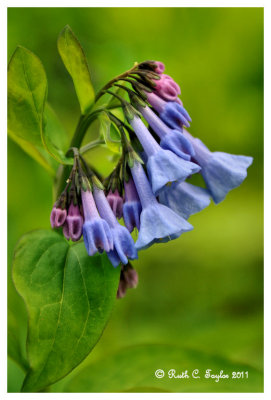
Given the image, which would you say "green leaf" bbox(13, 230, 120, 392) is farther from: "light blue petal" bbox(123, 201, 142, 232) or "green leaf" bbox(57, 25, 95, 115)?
"green leaf" bbox(57, 25, 95, 115)

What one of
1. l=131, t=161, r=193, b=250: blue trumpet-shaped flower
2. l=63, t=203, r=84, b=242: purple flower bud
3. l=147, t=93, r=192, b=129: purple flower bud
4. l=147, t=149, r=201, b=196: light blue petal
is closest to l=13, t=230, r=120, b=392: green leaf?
l=63, t=203, r=84, b=242: purple flower bud

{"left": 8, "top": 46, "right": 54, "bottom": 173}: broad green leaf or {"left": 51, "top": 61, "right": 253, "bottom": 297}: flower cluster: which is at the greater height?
{"left": 8, "top": 46, "right": 54, "bottom": 173}: broad green leaf

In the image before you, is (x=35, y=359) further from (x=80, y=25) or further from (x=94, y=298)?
(x=80, y=25)

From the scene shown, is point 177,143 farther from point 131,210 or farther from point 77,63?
point 77,63

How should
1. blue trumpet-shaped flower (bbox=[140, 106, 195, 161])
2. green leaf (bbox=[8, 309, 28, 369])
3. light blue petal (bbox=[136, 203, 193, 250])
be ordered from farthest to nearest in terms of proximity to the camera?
1. green leaf (bbox=[8, 309, 28, 369])
2. blue trumpet-shaped flower (bbox=[140, 106, 195, 161])
3. light blue petal (bbox=[136, 203, 193, 250])

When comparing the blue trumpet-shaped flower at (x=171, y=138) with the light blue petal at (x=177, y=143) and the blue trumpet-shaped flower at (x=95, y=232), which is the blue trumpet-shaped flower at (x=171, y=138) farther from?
the blue trumpet-shaped flower at (x=95, y=232)

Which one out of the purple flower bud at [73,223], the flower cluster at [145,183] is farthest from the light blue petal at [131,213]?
Result: the purple flower bud at [73,223]

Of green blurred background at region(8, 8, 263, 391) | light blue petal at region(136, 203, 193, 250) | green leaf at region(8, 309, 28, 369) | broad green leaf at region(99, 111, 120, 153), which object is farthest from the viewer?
green blurred background at region(8, 8, 263, 391)
